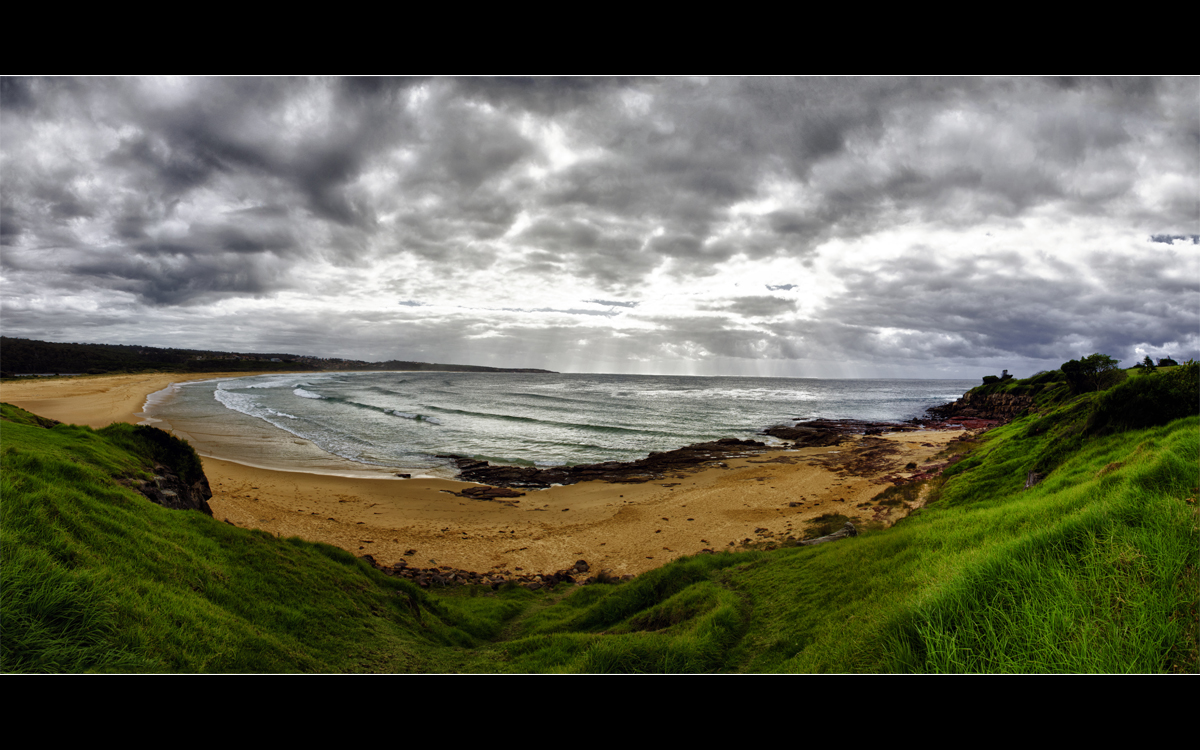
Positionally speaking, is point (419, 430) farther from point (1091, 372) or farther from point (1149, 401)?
point (1091, 372)

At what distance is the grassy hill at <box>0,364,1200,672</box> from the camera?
8.02 feet

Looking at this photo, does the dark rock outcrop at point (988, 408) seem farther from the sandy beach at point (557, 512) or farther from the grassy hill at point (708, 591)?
the grassy hill at point (708, 591)

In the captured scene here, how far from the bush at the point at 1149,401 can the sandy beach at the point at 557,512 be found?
7351mm

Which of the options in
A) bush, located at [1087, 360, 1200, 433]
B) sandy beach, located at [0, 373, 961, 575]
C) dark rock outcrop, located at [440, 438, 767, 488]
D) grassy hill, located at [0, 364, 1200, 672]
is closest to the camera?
grassy hill, located at [0, 364, 1200, 672]

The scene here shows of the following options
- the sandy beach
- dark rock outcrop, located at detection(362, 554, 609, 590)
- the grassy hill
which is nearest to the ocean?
the sandy beach

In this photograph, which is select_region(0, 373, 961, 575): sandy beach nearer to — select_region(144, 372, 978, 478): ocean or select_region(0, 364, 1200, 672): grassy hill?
select_region(144, 372, 978, 478): ocean

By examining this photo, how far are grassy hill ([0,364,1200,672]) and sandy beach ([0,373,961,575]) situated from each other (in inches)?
249

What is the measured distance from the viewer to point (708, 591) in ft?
20.1

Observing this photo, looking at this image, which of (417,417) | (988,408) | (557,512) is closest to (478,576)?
(557,512)

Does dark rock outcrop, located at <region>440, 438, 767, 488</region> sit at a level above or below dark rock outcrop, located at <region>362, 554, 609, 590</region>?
below

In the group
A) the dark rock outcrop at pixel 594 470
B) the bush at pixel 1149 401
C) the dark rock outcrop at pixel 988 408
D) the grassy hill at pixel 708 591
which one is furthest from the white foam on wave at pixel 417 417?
the dark rock outcrop at pixel 988 408

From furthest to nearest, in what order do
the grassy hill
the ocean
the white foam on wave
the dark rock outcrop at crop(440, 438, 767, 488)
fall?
the white foam on wave → the ocean → the dark rock outcrop at crop(440, 438, 767, 488) → the grassy hill

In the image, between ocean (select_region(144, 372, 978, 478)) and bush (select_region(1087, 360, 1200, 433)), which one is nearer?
bush (select_region(1087, 360, 1200, 433))

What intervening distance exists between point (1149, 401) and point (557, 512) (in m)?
16.7
